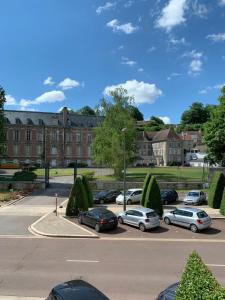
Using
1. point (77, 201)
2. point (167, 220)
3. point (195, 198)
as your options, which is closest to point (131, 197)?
point (195, 198)

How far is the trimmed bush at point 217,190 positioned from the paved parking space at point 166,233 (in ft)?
25.8

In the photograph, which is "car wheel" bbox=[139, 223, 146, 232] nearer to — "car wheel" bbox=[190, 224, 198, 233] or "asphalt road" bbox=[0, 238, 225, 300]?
"asphalt road" bbox=[0, 238, 225, 300]

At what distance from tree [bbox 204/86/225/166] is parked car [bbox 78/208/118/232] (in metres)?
24.2

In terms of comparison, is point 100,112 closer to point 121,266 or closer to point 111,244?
point 111,244

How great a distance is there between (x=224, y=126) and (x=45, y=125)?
63015 millimetres

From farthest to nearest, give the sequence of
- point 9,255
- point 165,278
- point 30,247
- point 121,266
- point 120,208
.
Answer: point 120,208 < point 30,247 < point 9,255 < point 121,266 < point 165,278

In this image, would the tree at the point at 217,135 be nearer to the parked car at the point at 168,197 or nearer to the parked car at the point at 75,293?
the parked car at the point at 168,197

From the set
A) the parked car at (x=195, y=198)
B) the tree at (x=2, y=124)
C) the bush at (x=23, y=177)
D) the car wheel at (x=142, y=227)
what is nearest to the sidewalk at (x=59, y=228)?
the car wheel at (x=142, y=227)

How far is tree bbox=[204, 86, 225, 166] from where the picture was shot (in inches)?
1842

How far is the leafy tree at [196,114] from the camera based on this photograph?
6757 inches

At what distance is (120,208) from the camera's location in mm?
36969

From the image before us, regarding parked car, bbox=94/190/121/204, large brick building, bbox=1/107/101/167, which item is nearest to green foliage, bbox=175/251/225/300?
parked car, bbox=94/190/121/204

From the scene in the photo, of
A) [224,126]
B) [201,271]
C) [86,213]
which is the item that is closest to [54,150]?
[224,126]

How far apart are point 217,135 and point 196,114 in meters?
128
